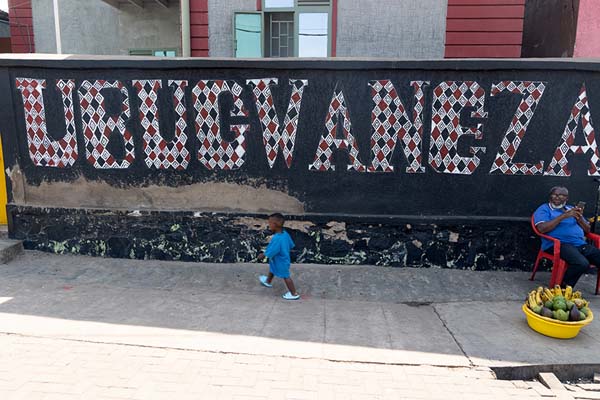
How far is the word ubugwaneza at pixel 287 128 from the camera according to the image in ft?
18.6

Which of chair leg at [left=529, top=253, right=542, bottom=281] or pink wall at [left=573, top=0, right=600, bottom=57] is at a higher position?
pink wall at [left=573, top=0, right=600, bottom=57]

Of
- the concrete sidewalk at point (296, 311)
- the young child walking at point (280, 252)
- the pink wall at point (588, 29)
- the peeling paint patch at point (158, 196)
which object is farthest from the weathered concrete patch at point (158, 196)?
the pink wall at point (588, 29)

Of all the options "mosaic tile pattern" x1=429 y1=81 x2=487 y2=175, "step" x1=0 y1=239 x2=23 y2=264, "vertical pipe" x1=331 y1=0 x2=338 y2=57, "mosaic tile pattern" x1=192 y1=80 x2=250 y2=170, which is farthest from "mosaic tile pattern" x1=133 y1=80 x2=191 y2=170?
"vertical pipe" x1=331 y1=0 x2=338 y2=57

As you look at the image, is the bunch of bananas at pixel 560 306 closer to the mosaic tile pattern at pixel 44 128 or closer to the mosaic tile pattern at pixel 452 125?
the mosaic tile pattern at pixel 452 125

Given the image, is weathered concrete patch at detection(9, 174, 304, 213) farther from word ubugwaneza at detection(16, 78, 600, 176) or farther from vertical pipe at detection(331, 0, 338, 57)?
vertical pipe at detection(331, 0, 338, 57)

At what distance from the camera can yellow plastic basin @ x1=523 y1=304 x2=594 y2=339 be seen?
13.2ft

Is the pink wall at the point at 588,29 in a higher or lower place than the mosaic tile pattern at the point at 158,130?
higher

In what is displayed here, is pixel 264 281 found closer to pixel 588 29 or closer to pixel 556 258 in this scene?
pixel 556 258

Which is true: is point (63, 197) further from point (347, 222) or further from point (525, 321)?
point (525, 321)

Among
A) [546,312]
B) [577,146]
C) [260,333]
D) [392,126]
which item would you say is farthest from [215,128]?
[577,146]

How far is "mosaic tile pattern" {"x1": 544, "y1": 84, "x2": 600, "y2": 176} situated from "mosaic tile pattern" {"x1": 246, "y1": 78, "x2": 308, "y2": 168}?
3419mm

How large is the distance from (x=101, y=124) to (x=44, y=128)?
0.86 meters

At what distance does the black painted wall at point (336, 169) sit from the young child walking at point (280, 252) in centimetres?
97

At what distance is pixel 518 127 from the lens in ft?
18.7
